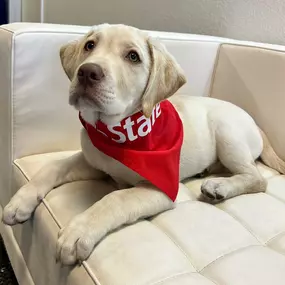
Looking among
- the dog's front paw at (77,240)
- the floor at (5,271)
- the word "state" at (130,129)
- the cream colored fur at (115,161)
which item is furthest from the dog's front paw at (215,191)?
the floor at (5,271)

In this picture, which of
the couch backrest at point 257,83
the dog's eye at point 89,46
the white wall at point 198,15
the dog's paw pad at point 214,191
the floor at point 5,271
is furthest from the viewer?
the white wall at point 198,15

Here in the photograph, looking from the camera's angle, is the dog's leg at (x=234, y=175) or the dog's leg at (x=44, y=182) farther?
the dog's leg at (x=234, y=175)

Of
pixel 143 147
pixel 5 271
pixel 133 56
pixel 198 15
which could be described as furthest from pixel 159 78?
pixel 198 15

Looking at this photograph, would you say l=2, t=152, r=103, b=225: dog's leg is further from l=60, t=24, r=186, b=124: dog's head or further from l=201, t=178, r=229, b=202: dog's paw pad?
l=201, t=178, r=229, b=202: dog's paw pad

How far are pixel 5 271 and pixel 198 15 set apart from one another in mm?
1380

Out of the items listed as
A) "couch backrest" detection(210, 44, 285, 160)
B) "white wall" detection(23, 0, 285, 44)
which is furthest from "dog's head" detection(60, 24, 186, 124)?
"white wall" detection(23, 0, 285, 44)

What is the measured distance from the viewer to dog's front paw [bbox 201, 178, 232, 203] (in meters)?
1.23

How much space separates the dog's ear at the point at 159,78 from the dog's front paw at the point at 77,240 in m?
0.31

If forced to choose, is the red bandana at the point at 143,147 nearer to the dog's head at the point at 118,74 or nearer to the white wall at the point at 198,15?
the dog's head at the point at 118,74

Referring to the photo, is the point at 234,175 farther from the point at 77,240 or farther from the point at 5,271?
the point at 5,271

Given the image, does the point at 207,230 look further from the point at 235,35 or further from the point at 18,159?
the point at 235,35

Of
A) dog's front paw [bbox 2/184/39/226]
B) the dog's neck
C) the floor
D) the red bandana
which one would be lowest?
the floor

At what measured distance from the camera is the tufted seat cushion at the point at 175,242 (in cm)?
90

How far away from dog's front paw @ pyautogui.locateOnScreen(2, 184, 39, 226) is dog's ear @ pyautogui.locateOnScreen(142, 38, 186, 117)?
0.38m
